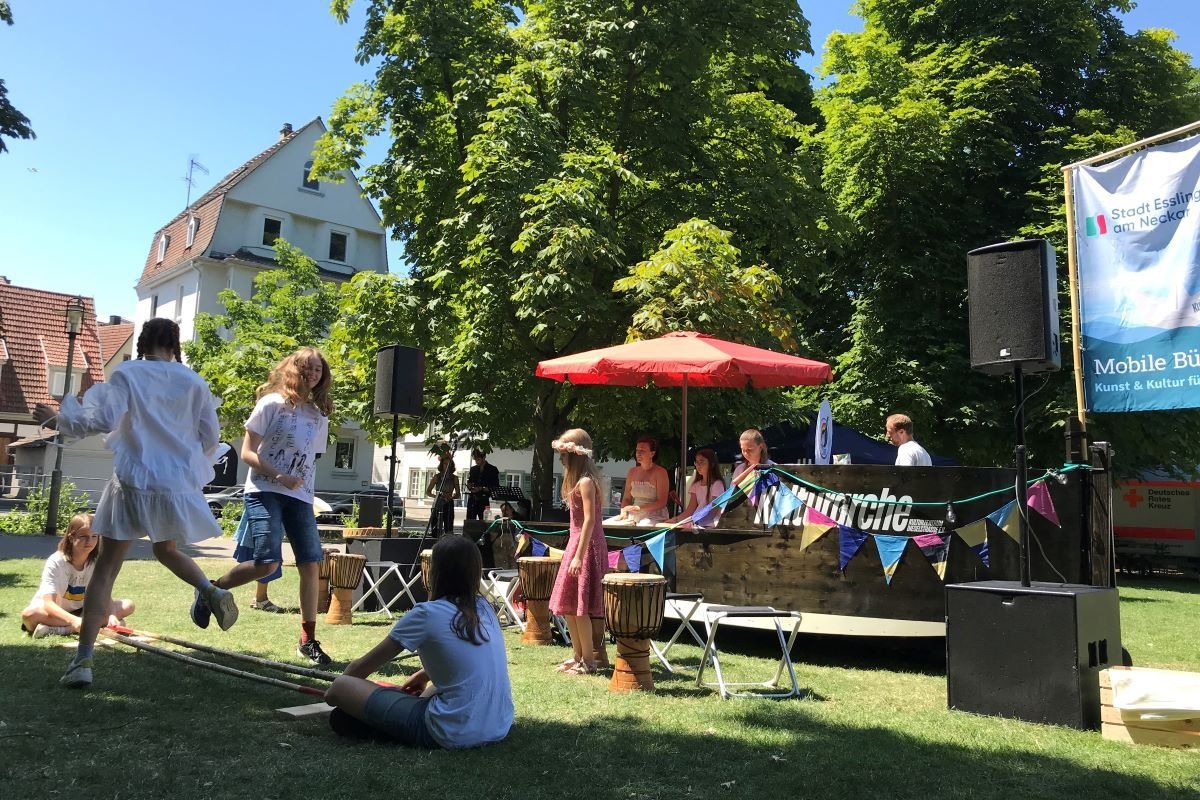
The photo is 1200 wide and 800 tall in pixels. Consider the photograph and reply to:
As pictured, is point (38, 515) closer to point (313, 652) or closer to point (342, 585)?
point (342, 585)

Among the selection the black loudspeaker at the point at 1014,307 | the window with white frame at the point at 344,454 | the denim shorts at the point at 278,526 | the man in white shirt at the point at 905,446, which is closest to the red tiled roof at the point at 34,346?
the window with white frame at the point at 344,454

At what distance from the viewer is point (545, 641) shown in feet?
24.3

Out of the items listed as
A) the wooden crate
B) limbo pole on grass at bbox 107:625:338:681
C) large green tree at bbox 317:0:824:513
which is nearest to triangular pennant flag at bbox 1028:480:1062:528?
the wooden crate

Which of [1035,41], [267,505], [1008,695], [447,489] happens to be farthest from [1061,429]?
[267,505]

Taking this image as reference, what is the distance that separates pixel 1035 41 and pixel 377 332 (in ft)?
50.2

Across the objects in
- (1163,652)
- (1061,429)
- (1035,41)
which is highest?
(1035,41)

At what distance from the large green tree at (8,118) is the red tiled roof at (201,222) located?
25.0 metres

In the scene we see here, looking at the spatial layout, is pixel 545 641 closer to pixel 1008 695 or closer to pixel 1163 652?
pixel 1008 695

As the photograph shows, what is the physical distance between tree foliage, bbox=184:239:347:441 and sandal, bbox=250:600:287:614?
501 inches

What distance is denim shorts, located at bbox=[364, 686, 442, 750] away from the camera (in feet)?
12.7

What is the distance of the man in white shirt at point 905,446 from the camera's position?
7.82 metres

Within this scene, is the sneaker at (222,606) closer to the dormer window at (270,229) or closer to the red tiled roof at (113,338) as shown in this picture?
the dormer window at (270,229)

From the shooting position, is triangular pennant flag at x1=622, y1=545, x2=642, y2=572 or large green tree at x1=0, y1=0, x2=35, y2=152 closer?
triangular pennant flag at x1=622, y1=545, x2=642, y2=572

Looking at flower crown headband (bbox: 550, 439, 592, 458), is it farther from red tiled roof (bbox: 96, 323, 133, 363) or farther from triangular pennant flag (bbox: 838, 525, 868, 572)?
red tiled roof (bbox: 96, 323, 133, 363)
